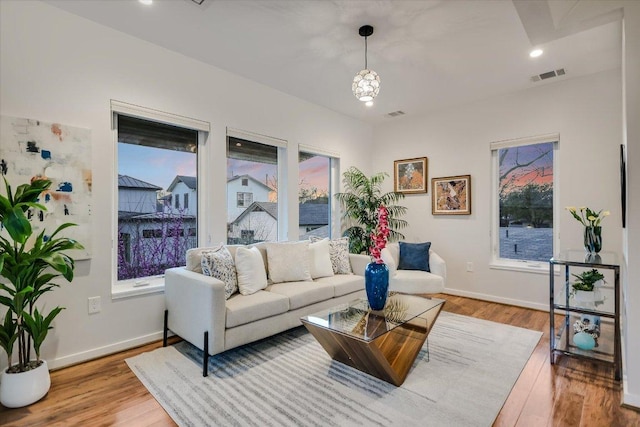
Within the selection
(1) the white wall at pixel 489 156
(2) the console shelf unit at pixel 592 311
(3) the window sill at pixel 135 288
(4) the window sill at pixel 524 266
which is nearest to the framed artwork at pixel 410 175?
(1) the white wall at pixel 489 156

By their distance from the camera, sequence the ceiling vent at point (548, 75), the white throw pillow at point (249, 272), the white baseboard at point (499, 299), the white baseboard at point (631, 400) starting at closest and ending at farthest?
the white baseboard at point (631, 400)
the white throw pillow at point (249, 272)
the ceiling vent at point (548, 75)
the white baseboard at point (499, 299)

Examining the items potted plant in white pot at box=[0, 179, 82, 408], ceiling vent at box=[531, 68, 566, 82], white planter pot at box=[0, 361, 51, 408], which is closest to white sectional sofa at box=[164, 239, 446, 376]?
potted plant in white pot at box=[0, 179, 82, 408]

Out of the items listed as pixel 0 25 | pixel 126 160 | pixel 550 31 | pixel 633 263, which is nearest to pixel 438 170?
pixel 550 31

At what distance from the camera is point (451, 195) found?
4797mm

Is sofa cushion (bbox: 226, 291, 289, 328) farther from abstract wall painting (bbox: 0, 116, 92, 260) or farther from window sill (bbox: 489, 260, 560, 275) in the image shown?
window sill (bbox: 489, 260, 560, 275)

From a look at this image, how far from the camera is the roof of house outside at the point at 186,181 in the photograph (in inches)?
133

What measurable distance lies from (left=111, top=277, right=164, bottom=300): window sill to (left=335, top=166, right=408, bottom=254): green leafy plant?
2.83m

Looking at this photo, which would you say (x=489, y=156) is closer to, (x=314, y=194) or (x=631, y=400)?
(x=314, y=194)

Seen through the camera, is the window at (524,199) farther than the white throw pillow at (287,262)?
Yes

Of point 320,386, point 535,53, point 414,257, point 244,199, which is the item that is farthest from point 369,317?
point 535,53

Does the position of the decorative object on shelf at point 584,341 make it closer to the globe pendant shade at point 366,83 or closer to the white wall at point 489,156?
the white wall at point 489,156

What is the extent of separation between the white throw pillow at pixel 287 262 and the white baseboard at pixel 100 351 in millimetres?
1243

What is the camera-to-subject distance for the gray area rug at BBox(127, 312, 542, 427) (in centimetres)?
191

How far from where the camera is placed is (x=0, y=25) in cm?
228
